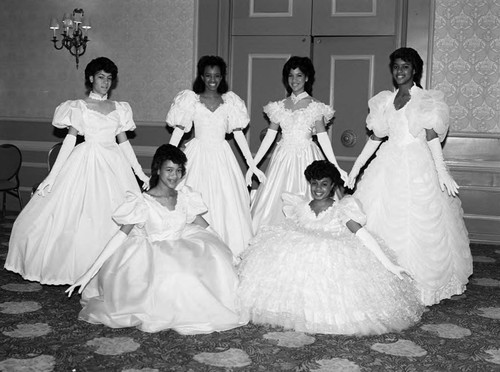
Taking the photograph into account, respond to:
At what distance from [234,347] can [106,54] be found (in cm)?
516

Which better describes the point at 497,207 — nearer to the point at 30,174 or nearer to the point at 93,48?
the point at 93,48

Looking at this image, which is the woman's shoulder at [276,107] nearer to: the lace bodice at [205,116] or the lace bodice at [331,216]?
the lace bodice at [205,116]

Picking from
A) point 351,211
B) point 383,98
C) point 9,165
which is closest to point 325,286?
point 351,211

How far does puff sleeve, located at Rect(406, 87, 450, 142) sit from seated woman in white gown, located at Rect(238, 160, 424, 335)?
919 mm

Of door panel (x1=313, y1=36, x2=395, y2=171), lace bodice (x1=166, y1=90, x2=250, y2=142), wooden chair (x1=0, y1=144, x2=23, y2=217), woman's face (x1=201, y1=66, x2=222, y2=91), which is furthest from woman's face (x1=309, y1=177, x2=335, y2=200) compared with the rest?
wooden chair (x1=0, y1=144, x2=23, y2=217)

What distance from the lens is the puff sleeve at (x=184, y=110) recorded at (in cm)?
535

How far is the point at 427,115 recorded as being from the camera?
4.68 metres

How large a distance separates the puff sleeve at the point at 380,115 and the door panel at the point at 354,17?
222 centimetres

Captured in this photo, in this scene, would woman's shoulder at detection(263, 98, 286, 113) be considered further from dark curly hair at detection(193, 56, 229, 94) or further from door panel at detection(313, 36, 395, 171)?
door panel at detection(313, 36, 395, 171)

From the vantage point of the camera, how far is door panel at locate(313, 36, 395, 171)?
7.05 meters

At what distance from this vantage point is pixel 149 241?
4.01m

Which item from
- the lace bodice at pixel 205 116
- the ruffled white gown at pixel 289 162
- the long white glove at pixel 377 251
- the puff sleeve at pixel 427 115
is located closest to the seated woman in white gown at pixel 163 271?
the long white glove at pixel 377 251

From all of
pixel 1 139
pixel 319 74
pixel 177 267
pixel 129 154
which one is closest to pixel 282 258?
pixel 177 267

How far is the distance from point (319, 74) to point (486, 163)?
194cm
